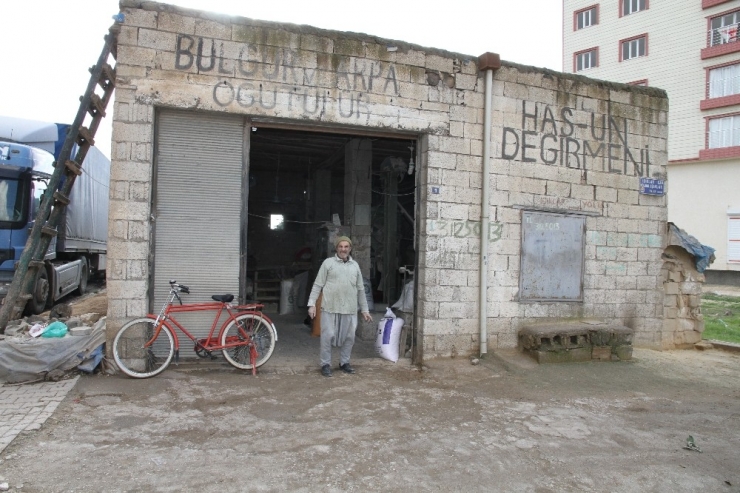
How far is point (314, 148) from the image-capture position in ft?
40.7

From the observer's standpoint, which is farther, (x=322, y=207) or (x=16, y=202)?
(x=322, y=207)

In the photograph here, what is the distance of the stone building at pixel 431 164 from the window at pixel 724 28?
22.3 m

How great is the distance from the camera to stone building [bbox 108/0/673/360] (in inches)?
238

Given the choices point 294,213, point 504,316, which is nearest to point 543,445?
point 504,316

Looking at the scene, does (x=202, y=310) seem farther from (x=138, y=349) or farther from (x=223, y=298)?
(x=138, y=349)

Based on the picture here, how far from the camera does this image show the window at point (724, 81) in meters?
24.7

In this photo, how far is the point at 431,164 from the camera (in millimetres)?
7059

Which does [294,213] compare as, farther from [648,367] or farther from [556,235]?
[648,367]

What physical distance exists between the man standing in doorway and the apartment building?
23.8 m

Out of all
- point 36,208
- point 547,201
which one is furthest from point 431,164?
point 36,208

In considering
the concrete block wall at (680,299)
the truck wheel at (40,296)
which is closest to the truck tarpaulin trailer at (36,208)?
the truck wheel at (40,296)

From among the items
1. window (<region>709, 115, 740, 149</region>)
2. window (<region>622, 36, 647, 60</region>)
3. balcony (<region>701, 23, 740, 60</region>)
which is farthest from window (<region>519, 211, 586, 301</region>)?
window (<region>622, 36, 647, 60</region>)

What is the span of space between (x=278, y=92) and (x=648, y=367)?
634 cm

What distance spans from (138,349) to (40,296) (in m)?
5.48
